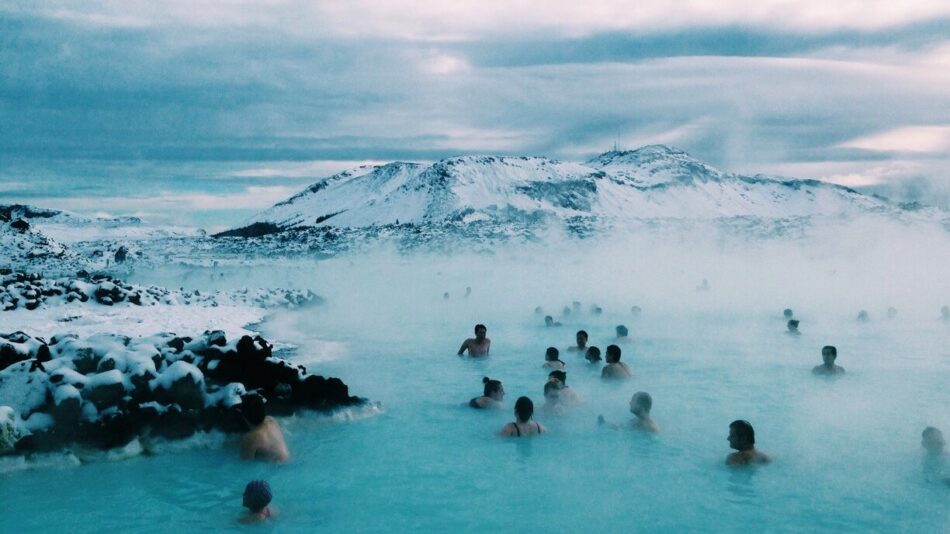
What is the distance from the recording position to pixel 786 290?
26.4m

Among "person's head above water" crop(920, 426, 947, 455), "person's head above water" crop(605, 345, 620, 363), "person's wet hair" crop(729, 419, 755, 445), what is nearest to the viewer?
"person's head above water" crop(920, 426, 947, 455)

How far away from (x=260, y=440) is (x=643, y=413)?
4.41 m

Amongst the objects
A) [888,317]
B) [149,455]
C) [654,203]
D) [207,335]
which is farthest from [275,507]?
[654,203]

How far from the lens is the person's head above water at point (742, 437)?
7211 mm

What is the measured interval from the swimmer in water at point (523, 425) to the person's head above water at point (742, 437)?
2.17 meters

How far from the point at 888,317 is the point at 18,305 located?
20565mm

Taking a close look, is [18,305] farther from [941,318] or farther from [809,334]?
[941,318]

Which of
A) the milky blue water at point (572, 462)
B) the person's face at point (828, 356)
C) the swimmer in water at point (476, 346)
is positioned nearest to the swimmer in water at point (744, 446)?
the milky blue water at point (572, 462)

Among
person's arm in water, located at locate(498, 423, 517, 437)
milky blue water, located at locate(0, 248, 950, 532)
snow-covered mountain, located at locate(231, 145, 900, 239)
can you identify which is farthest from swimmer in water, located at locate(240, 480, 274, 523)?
snow-covered mountain, located at locate(231, 145, 900, 239)

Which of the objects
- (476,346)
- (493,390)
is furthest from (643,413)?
(476,346)

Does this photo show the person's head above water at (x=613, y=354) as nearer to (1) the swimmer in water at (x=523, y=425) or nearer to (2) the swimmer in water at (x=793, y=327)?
(1) the swimmer in water at (x=523, y=425)

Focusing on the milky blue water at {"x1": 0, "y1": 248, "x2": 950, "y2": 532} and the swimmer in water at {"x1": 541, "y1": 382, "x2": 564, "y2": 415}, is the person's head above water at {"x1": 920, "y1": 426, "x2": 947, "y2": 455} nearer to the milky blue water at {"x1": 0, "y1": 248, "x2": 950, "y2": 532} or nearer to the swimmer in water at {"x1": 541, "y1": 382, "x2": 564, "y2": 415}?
the milky blue water at {"x1": 0, "y1": 248, "x2": 950, "y2": 532}

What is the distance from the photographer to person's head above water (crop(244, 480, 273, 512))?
572 centimetres

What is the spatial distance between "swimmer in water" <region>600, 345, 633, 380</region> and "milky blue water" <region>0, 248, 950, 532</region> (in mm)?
223
